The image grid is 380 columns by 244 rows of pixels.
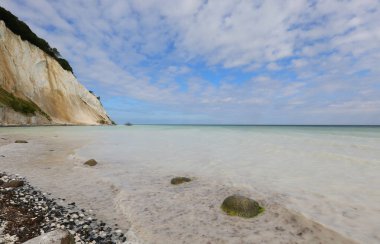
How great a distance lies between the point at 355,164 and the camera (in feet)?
42.1

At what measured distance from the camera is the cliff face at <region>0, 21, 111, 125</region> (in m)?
42.3

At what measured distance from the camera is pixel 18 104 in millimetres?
42125

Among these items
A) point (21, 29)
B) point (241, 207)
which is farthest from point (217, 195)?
point (21, 29)

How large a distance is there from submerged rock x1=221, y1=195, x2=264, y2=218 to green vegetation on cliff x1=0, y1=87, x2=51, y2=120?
141ft

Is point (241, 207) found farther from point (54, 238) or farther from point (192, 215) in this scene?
point (54, 238)

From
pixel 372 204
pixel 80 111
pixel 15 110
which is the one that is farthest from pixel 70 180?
pixel 80 111

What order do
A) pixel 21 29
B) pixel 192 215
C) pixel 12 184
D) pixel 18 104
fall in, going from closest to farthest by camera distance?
pixel 192 215 → pixel 12 184 → pixel 18 104 → pixel 21 29

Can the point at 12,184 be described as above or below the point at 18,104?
below

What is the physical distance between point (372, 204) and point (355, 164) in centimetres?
658

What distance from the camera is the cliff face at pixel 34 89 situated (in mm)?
42281

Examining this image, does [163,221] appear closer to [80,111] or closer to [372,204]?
[372,204]

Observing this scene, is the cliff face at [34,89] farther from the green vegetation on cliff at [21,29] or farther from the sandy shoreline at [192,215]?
the sandy shoreline at [192,215]

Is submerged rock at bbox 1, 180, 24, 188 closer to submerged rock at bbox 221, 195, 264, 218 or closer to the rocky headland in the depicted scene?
submerged rock at bbox 221, 195, 264, 218

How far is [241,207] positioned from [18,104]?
4589 cm
